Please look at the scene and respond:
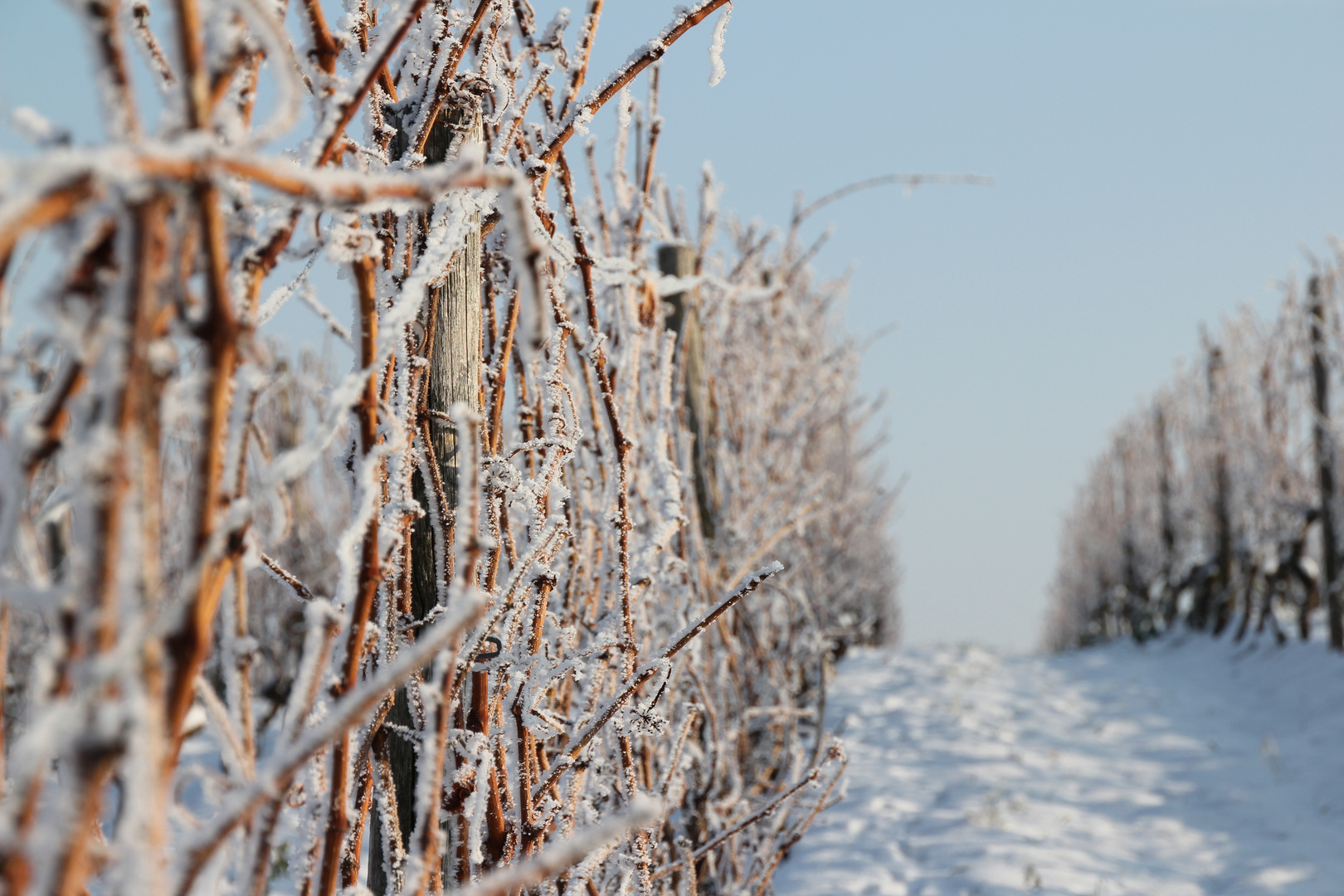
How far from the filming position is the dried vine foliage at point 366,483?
0.37 meters

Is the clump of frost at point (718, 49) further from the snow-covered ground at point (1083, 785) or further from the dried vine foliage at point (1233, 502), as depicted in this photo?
the dried vine foliage at point (1233, 502)

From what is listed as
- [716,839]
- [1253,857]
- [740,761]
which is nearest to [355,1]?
[716,839]

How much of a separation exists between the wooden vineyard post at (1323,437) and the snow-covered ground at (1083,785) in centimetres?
73

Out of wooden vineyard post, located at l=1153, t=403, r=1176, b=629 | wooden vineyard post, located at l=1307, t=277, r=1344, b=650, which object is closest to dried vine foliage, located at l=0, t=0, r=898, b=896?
wooden vineyard post, located at l=1307, t=277, r=1344, b=650

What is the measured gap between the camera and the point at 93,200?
37cm

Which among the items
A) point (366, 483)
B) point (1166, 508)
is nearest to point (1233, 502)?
point (1166, 508)

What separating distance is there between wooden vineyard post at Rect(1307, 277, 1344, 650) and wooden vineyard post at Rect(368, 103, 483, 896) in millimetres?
7058

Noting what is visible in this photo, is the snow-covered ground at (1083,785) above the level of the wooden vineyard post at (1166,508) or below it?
below

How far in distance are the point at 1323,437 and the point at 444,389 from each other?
761 cm

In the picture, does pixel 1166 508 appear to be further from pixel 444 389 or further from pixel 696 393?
pixel 444 389

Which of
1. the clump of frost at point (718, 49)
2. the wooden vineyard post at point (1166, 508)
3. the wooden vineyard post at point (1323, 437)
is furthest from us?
the wooden vineyard post at point (1166, 508)

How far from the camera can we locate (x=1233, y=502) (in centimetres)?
956

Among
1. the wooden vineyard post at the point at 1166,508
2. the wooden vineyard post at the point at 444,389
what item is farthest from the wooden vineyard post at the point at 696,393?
the wooden vineyard post at the point at 1166,508

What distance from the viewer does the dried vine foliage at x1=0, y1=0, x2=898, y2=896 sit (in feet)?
1.21
